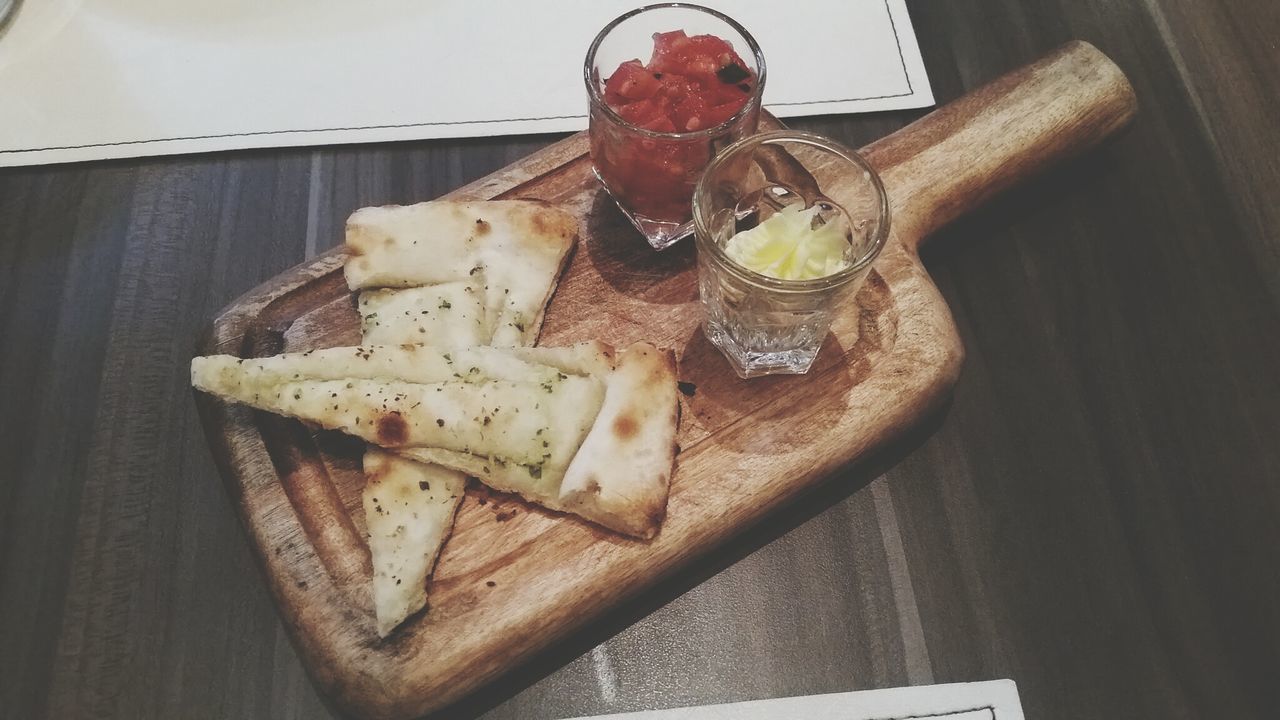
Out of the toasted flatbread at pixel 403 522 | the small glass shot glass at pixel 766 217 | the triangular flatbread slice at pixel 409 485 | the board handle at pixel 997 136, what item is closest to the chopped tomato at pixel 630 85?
the small glass shot glass at pixel 766 217

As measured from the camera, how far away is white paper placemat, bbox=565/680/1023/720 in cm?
147

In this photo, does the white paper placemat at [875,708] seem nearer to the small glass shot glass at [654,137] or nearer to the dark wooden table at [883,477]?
the dark wooden table at [883,477]

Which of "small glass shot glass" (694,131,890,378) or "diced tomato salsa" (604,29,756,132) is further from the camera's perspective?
"diced tomato salsa" (604,29,756,132)

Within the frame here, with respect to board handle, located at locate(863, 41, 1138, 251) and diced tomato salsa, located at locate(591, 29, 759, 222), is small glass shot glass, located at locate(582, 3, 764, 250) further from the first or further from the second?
board handle, located at locate(863, 41, 1138, 251)

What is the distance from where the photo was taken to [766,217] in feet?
5.72

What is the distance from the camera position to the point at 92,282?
1898 mm

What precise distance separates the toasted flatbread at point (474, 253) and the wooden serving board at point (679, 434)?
8 centimetres

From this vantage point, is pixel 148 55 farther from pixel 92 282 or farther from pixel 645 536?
pixel 645 536

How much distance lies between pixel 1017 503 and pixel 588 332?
2.88ft

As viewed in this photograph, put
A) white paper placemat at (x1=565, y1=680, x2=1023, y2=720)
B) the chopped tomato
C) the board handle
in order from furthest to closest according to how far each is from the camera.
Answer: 1. the board handle
2. the chopped tomato
3. white paper placemat at (x1=565, y1=680, x2=1023, y2=720)

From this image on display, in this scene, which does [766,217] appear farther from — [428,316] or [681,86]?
[428,316]

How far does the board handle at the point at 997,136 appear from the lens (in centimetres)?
182

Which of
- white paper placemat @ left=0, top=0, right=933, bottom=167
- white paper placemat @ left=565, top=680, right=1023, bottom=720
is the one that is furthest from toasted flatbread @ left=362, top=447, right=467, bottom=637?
white paper placemat @ left=0, top=0, right=933, bottom=167

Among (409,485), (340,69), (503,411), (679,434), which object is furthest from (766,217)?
(340,69)
